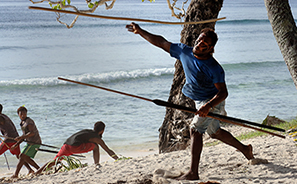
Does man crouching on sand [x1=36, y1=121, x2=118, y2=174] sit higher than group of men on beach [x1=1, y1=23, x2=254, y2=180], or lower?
lower

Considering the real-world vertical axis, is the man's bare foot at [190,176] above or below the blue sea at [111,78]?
above

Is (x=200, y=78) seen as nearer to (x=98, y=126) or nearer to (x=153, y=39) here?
(x=153, y=39)

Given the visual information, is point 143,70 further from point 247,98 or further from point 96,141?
point 96,141

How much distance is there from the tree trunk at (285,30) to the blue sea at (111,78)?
4.42 meters

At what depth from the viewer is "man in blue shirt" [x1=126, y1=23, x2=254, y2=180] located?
11.0 ft

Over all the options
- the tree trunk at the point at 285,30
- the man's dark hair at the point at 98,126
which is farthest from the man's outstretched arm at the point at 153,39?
the man's dark hair at the point at 98,126

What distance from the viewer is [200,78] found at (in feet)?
11.4

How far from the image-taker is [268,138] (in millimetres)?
5242

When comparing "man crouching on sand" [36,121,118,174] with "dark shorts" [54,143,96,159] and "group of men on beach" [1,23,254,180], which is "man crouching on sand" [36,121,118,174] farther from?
"group of men on beach" [1,23,254,180]

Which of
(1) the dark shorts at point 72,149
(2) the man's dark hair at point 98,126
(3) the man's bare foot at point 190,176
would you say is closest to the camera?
(3) the man's bare foot at point 190,176

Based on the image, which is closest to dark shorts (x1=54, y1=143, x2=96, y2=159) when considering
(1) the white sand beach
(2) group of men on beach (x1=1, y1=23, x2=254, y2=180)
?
(1) the white sand beach

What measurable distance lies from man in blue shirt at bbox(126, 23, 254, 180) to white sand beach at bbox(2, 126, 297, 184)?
1.29ft

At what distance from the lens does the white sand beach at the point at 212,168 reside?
3.59 metres

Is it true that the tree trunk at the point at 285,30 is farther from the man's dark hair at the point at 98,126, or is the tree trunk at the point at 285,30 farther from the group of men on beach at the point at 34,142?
the man's dark hair at the point at 98,126
